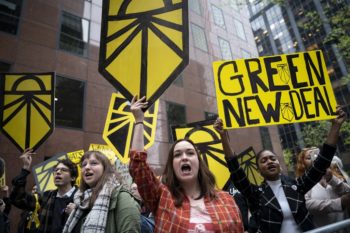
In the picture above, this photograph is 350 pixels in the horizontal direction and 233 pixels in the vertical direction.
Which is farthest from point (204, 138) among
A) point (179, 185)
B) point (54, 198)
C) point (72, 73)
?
point (72, 73)

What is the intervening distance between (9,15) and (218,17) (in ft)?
49.2

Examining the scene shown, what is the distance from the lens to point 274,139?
23.4 m

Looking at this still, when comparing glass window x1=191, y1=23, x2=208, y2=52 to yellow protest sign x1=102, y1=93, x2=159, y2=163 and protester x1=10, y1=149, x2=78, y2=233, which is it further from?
protester x1=10, y1=149, x2=78, y2=233

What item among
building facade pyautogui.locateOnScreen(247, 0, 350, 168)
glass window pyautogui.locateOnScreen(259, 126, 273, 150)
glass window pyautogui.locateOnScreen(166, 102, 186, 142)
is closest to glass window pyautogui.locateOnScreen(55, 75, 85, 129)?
glass window pyautogui.locateOnScreen(166, 102, 186, 142)

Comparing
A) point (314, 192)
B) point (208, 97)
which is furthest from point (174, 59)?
point (208, 97)

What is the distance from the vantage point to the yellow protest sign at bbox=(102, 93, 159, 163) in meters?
5.51

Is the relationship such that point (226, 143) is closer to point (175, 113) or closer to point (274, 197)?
point (274, 197)

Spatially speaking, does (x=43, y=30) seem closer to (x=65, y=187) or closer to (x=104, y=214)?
(x=65, y=187)

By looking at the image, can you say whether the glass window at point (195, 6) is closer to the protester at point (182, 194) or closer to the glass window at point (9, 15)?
the glass window at point (9, 15)

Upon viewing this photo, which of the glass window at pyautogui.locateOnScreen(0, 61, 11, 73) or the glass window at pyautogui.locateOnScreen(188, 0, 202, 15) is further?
the glass window at pyautogui.locateOnScreen(188, 0, 202, 15)

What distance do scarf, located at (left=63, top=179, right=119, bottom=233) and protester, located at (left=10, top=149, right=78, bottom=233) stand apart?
623 millimetres

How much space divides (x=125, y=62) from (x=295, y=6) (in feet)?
185

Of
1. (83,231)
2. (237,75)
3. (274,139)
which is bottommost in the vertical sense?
(83,231)

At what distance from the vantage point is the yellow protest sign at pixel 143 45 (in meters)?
2.76
